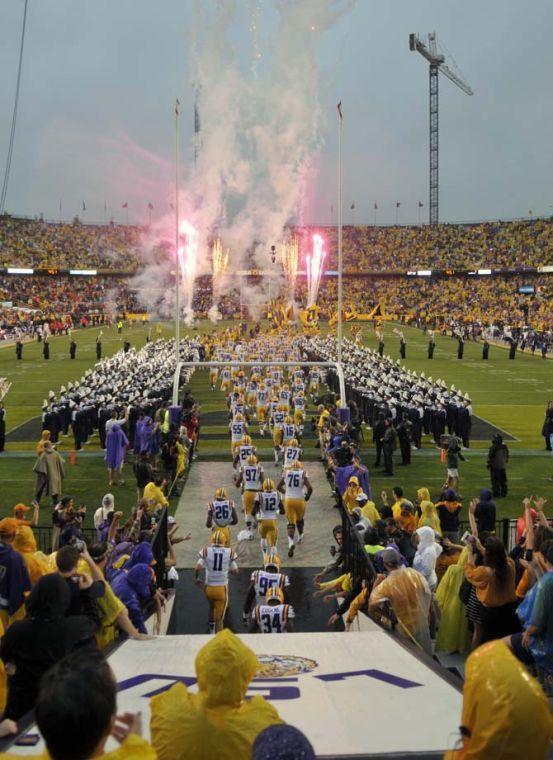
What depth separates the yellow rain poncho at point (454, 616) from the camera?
689cm

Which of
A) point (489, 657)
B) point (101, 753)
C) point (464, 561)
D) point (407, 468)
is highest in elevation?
point (489, 657)

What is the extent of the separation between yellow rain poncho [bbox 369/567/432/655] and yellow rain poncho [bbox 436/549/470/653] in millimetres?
1018

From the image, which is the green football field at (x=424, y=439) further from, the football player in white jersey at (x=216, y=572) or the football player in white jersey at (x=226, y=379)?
the football player in white jersey at (x=216, y=572)

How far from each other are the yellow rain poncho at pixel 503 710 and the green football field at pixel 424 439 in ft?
36.1

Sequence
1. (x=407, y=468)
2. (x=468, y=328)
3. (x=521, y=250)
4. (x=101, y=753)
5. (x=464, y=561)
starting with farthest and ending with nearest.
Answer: (x=521, y=250)
(x=468, y=328)
(x=407, y=468)
(x=464, y=561)
(x=101, y=753)

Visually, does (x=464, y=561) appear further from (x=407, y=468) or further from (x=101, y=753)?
(x=407, y=468)

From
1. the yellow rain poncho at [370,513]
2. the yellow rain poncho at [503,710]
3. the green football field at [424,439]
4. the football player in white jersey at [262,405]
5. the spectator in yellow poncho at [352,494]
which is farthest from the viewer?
the football player in white jersey at [262,405]

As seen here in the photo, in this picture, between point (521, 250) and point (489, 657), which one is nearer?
point (489, 657)

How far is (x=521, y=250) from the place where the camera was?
7831cm

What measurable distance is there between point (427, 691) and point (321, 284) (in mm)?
78577

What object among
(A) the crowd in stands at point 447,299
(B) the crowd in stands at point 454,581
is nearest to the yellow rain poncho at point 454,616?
(B) the crowd in stands at point 454,581

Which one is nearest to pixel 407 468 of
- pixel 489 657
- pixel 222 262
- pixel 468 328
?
pixel 489 657

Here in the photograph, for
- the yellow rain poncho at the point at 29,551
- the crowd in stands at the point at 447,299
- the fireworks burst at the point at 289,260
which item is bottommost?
the yellow rain poncho at the point at 29,551

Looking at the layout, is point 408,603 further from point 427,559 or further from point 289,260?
point 289,260
